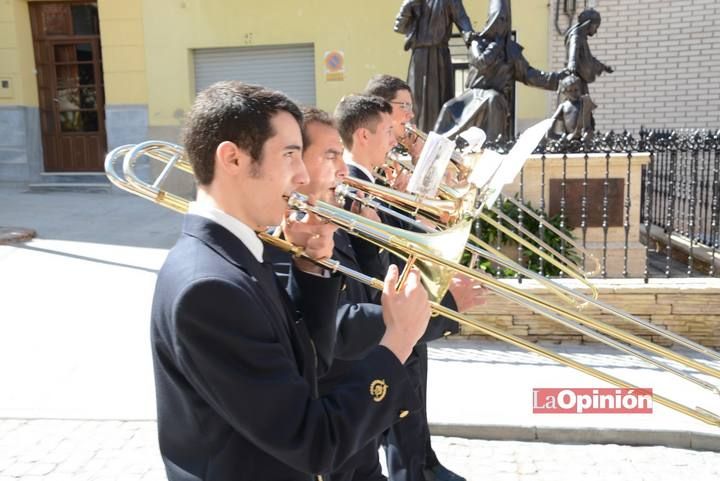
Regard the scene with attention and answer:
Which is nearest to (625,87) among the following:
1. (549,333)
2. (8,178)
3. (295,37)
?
(295,37)

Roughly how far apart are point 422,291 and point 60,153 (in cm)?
1381

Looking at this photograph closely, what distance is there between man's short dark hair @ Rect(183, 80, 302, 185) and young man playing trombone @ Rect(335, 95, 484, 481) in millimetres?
1337

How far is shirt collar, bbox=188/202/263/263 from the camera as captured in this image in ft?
5.10

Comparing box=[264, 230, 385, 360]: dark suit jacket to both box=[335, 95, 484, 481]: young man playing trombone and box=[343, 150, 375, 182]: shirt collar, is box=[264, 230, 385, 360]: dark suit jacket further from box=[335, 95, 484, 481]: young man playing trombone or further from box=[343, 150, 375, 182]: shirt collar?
box=[343, 150, 375, 182]: shirt collar

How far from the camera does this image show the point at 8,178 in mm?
13516

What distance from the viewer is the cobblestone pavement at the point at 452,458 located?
3.55 m

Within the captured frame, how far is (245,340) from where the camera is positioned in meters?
1.40

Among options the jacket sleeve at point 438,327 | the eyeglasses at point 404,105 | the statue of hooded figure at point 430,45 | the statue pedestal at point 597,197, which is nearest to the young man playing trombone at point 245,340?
the jacket sleeve at point 438,327

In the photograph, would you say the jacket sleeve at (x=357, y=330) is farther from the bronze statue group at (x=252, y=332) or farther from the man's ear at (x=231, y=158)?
the man's ear at (x=231, y=158)

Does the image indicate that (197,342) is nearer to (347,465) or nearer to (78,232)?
(347,465)

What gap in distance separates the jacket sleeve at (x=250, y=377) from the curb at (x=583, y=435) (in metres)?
2.69

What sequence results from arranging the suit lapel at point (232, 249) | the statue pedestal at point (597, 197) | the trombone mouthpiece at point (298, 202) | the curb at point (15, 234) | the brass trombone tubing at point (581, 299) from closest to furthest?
the suit lapel at point (232, 249) < the trombone mouthpiece at point (298, 202) < the brass trombone tubing at point (581, 299) < the statue pedestal at point (597, 197) < the curb at point (15, 234)

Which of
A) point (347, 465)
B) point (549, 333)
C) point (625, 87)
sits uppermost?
point (625, 87)

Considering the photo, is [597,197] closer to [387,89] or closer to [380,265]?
[387,89]
